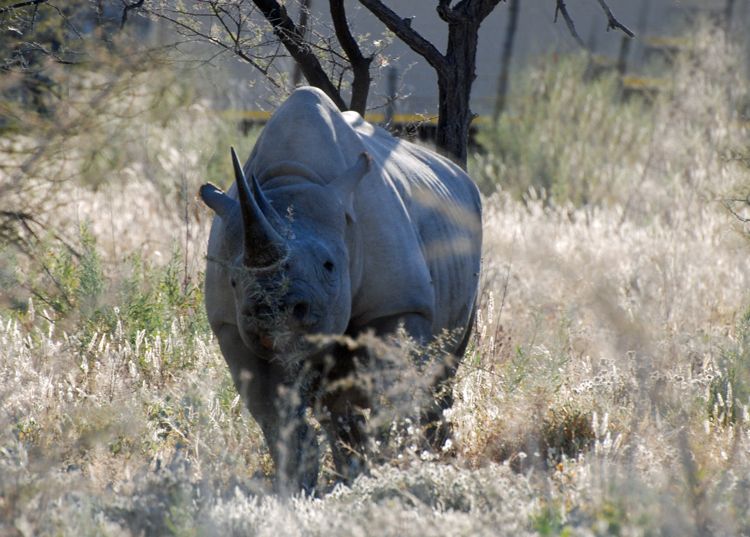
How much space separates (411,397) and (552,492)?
112cm

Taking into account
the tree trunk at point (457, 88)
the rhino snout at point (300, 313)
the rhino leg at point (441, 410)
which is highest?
the tree trunk at point (457, 88)

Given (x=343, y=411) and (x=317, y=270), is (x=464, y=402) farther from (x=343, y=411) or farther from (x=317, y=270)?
(x=317, y=270)

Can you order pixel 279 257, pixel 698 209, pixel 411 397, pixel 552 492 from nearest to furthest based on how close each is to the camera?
pixel 552 492
pixel 279 257
pixel 411 397
pixel 698 209

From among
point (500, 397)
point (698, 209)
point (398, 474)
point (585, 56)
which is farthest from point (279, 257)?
point (585, 56)

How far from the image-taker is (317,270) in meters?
4.90

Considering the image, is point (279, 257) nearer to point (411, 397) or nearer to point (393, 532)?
point (411, 397)

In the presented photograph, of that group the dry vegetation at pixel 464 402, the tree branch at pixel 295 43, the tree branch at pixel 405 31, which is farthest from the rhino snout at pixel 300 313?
the tree branch at pixel 295 43

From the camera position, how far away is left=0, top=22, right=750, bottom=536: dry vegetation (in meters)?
4.00

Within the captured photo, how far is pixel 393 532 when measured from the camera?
369cm

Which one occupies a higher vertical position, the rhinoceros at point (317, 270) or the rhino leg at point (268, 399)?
the rhinoceros at point (317, 270)

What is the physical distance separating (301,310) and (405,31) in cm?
334

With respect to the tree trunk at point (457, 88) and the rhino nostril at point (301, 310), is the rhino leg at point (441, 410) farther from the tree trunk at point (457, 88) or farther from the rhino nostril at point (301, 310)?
the tree trunk at point (457, 88)

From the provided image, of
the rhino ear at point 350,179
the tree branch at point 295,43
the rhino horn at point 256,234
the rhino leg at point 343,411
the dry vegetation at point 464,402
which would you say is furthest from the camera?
the tree branch at point 295,43

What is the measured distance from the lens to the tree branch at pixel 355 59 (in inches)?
314
